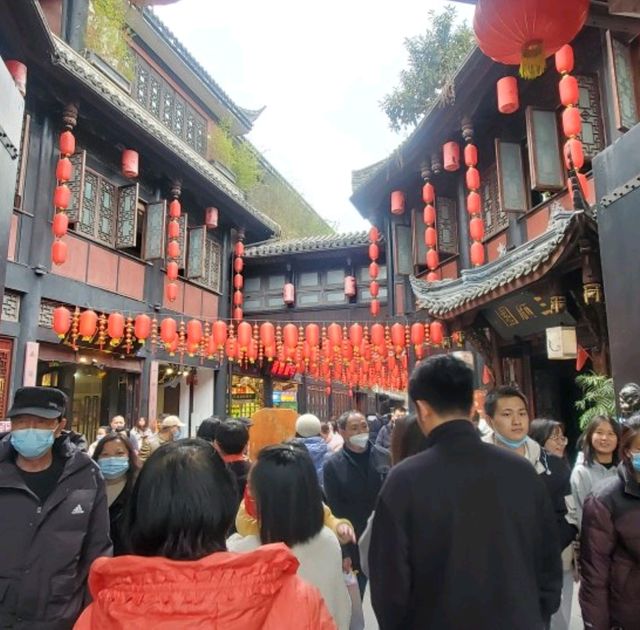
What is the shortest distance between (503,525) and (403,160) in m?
12.1

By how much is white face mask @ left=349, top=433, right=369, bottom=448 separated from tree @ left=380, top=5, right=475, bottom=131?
1740 centimetres

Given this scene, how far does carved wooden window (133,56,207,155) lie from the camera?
1669cm

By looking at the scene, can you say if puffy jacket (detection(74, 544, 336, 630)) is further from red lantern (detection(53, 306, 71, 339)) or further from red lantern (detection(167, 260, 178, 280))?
red lantern (detection(167, 260, 178, 280))

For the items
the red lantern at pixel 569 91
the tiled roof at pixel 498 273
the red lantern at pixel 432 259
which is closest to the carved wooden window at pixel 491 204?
the red lantern at pixel 432 259

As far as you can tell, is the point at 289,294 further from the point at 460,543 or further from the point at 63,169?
the point at 460,543

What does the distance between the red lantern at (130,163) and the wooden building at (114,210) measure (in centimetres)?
40

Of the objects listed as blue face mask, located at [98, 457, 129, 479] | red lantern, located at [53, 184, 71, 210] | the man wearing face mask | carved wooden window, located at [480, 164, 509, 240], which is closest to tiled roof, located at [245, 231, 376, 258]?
carved wooden window, located at [480, 164, 509, 240]

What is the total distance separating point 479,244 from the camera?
10711 mm

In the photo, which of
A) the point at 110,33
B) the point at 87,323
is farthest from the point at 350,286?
the point at 110,33

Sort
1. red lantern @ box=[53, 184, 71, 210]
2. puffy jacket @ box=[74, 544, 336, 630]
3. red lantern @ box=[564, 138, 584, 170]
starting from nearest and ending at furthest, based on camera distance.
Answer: puffy jacket @ box=[74, 544, 336, 630]
red lantern @ box=[564, 138, 584, 170]
red lantern @ box=[53, 184, 71, 210]

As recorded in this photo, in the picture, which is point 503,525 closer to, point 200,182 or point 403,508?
point 403,508

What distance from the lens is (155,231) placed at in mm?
14008

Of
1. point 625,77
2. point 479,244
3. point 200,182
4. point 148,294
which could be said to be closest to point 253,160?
point 200,182

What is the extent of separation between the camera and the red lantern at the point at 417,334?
43.0 feet
